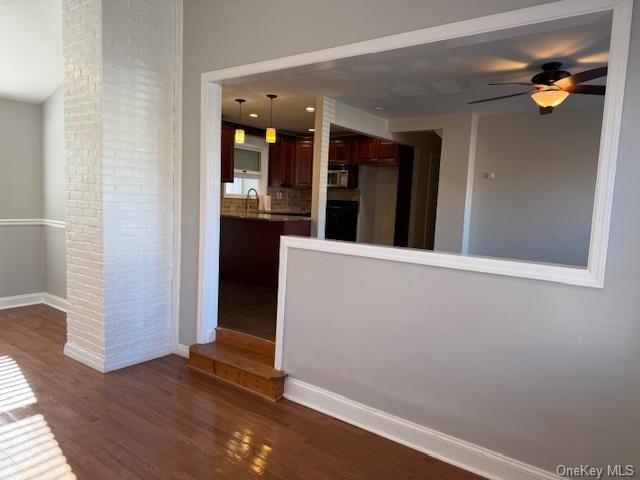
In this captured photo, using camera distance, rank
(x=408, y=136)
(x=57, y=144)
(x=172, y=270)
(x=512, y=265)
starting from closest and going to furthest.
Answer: (x=512, y=265) → (x=172, y=270) → (x=57, y=144) → (x=408, y=136)

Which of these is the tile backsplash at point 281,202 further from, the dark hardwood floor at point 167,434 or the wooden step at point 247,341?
the dark hardwood floor at point 167,434

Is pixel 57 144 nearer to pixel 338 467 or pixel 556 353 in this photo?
pixel 338 467

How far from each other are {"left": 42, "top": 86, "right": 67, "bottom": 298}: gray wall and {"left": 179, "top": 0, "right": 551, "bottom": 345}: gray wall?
6.55 ft

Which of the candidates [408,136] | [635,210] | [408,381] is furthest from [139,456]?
[408,136]

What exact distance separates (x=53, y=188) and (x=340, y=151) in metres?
4.34

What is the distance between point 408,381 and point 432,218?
5187mm

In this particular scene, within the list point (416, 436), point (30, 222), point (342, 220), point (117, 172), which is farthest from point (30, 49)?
point (342, 220)

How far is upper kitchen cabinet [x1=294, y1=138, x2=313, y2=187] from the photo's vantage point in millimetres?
7512

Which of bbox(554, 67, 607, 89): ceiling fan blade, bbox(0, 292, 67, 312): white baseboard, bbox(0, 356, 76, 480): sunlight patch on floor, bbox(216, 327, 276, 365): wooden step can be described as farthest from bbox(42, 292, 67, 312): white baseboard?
bbox(554, 67, 607, 89): ceiling fan blade

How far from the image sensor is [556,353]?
6.39ft

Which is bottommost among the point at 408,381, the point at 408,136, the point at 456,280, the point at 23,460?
the point at 23,460

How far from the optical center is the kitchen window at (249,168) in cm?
712

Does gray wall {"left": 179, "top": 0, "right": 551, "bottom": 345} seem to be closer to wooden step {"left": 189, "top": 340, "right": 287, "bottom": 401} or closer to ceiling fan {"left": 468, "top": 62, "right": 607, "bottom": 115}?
wooden step {"left": 189, "top": 340, "right": 287, "bottom": 401}

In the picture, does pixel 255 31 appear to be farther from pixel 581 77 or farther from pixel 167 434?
pixel 167 434
